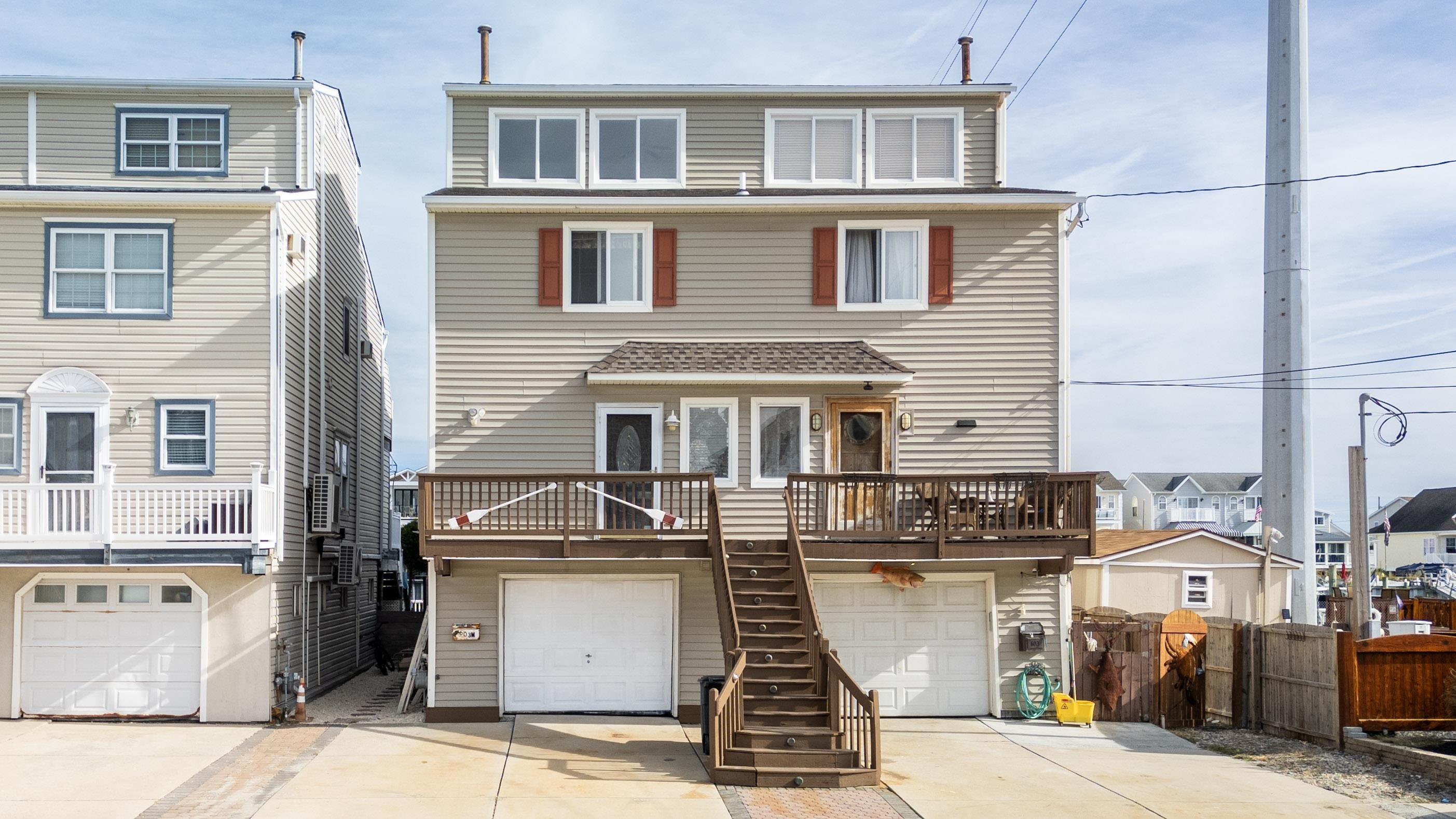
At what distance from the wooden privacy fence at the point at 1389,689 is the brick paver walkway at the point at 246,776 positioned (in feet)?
42.8

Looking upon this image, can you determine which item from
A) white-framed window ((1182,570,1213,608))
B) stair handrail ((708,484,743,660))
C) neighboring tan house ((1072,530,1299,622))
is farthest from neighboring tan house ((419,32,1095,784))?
white-framed window ((1182,570,1213,608))

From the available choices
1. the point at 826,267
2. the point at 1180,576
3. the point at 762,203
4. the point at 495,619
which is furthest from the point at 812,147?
the point at 1180,576

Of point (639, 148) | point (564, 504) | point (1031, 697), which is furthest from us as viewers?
point (639, 148)

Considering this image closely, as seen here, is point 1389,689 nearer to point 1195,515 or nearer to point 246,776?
point 246,776

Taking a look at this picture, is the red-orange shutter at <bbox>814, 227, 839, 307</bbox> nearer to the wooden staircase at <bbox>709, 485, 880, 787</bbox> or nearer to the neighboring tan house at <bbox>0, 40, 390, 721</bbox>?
the wooden staircase at <bbox>709, 485, 880, 787</bbox>

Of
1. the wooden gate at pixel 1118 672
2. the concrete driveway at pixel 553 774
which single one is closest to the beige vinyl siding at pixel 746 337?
the wooden gate at pixel 1118 672

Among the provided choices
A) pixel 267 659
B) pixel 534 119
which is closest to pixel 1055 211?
pixel 534 119

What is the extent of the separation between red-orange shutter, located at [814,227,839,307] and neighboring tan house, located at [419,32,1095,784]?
34 millimetres

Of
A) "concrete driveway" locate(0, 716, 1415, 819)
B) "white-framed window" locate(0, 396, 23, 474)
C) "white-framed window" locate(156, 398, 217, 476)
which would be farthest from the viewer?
"white-framed window" locate(156, 398, 217, 476)

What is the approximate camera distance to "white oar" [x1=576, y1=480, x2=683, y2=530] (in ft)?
52.3

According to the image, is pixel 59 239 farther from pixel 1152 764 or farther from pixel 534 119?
pixel 1152 764

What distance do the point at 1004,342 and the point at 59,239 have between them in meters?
14.3

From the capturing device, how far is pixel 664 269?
17.8m

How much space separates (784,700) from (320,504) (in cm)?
935
